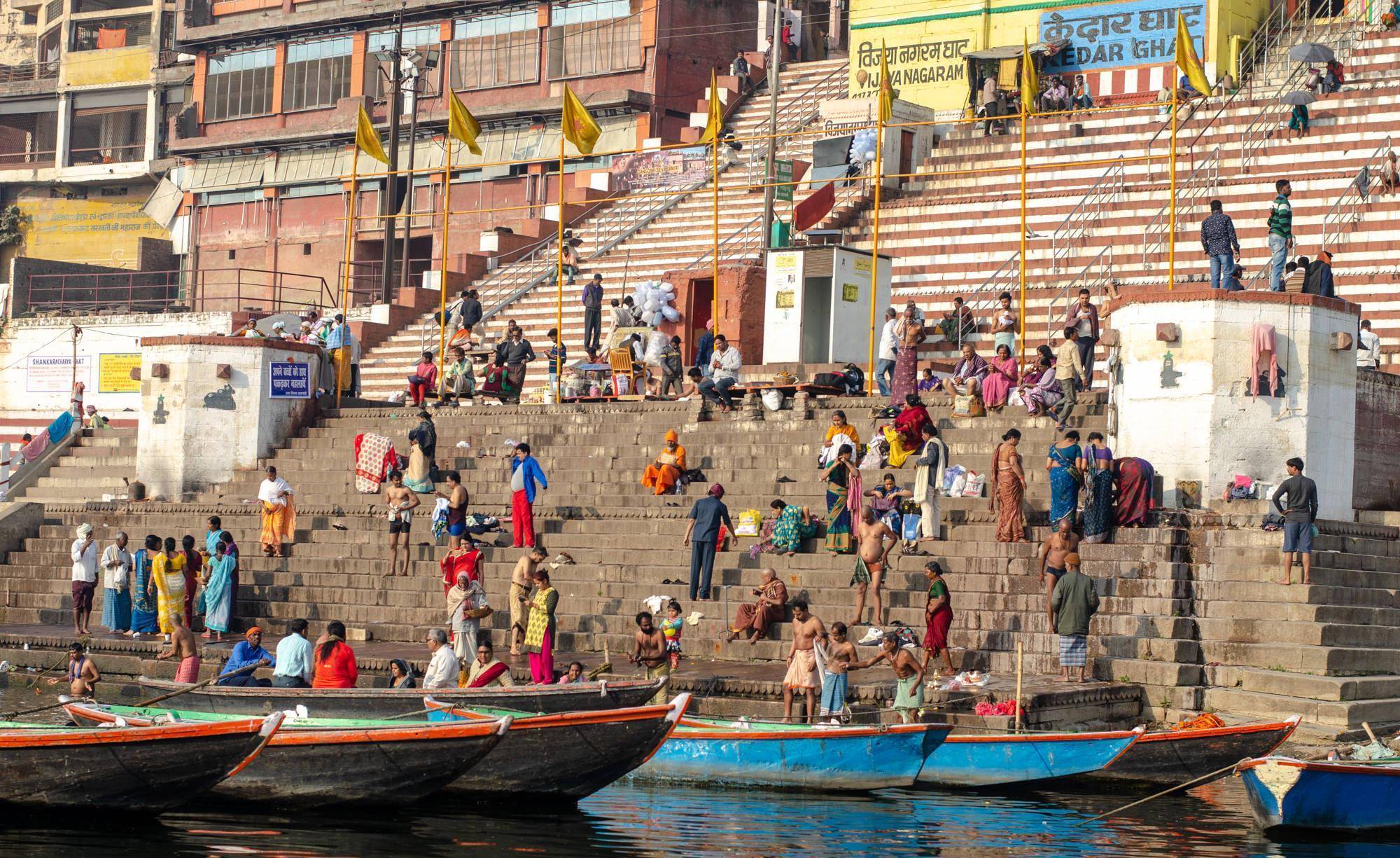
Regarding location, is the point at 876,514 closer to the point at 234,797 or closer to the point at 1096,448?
the point at 1096,448

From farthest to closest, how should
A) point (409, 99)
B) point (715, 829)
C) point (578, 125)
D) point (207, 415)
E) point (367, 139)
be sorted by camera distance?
point (409, 99)
point (367, 139)
point (578, 125)
point (207, 415)
point (715, 829)

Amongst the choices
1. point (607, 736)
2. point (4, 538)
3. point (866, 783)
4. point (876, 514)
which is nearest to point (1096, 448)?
point (876, 514)

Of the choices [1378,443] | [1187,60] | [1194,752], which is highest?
[1187,60]

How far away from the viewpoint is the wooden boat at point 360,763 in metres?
14.9

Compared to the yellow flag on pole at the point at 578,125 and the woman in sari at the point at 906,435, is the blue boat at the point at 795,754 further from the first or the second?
the yellow flag on pole at the point at 578,125

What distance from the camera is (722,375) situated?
26.6 m

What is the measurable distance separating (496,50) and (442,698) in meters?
36.1

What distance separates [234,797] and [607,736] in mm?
2848

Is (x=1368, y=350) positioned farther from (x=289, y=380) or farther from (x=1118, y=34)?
(x=1118, y=34)

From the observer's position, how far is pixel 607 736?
15.2 meters

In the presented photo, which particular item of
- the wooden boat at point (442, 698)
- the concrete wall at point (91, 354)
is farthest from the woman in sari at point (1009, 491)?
the concrete wall at point (91, 354)

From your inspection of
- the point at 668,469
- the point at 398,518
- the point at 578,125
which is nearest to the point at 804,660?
the point at 668,469

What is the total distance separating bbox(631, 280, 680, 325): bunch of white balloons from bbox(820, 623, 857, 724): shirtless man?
15.3 metres

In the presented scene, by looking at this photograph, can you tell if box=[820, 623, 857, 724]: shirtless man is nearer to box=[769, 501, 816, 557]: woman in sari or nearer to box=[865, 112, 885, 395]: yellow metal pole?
box=[769, 501, 816, 557]: woman in sari
